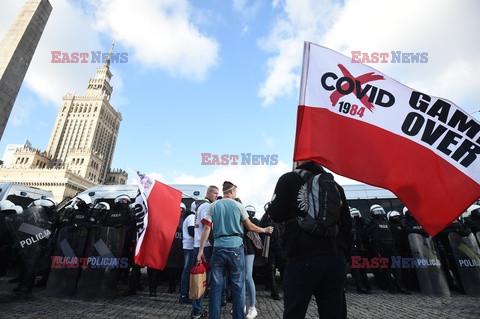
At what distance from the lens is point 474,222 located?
7535 mm

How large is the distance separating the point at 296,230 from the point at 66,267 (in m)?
5.47

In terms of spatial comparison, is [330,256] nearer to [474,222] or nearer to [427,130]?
[427,130]

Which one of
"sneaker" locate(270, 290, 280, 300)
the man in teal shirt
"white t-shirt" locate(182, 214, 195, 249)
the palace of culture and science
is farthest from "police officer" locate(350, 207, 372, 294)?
the palace of culture and science

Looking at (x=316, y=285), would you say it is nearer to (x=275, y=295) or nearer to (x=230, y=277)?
(x=230, y=277)

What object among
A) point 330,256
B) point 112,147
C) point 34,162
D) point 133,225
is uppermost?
point 112,147

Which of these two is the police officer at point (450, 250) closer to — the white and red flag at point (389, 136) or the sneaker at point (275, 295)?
the sneaker at point (275, 295)

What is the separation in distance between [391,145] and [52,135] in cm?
13017

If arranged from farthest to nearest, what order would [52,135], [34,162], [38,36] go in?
1. [52,135]
2. [34,162]
3. [38,36]

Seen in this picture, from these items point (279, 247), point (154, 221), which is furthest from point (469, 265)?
point (154, 221)

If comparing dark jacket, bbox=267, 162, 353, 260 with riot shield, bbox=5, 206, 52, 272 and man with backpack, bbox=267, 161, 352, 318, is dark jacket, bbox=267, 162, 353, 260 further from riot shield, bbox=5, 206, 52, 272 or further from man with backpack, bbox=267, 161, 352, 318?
riot shield, bbox=5, 206, 52, 272

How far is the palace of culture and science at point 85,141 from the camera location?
311 feet

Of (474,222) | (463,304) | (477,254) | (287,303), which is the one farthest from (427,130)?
(474,222)

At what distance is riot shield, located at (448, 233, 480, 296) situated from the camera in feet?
20.7

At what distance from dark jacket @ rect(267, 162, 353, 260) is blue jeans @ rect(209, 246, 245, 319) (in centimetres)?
145
